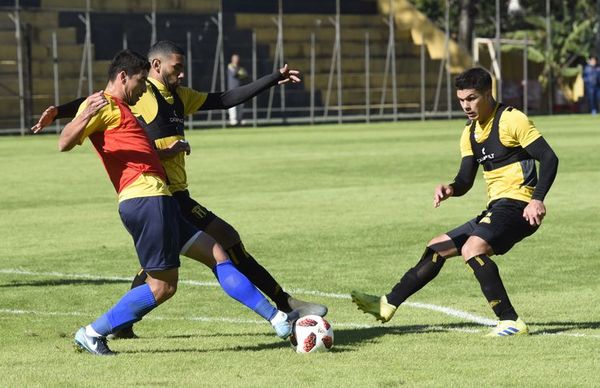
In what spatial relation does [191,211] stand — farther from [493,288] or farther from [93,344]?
[493,288]

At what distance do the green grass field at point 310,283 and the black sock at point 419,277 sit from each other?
0.21 meters

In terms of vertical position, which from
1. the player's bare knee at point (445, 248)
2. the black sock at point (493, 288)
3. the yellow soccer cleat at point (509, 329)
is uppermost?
the player's bare knee at point (445, 248)

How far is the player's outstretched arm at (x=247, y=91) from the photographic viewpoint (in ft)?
29.3

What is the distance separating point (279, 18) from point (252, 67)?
198 centimetres

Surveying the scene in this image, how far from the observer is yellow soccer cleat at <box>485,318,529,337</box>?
26.7ft

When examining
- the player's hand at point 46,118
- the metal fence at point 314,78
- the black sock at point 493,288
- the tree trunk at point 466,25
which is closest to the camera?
the player's hand at point 46,118

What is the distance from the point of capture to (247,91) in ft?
29.4

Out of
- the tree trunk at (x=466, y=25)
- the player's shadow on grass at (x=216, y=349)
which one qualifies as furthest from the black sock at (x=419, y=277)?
the tree trunk at (x=466, y=25)

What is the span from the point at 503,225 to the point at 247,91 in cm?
195

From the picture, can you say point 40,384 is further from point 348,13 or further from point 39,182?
point 348,13

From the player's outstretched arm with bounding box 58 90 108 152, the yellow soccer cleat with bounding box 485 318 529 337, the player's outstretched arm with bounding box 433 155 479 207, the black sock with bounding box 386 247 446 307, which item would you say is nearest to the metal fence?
the player's outstretched arm with bounding box 433 155 479 207

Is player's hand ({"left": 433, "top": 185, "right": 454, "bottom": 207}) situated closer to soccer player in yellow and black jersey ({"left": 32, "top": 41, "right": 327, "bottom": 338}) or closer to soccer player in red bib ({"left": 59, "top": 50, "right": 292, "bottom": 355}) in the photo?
soccer player in yellow and black jersey ({"left": 32, "top": 41, "right": 327, "bottom": 338})

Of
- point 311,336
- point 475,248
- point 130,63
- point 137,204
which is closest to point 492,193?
point 475,248

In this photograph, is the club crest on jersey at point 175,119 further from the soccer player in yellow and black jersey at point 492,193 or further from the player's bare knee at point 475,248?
the player's bare knee at point 475,248
